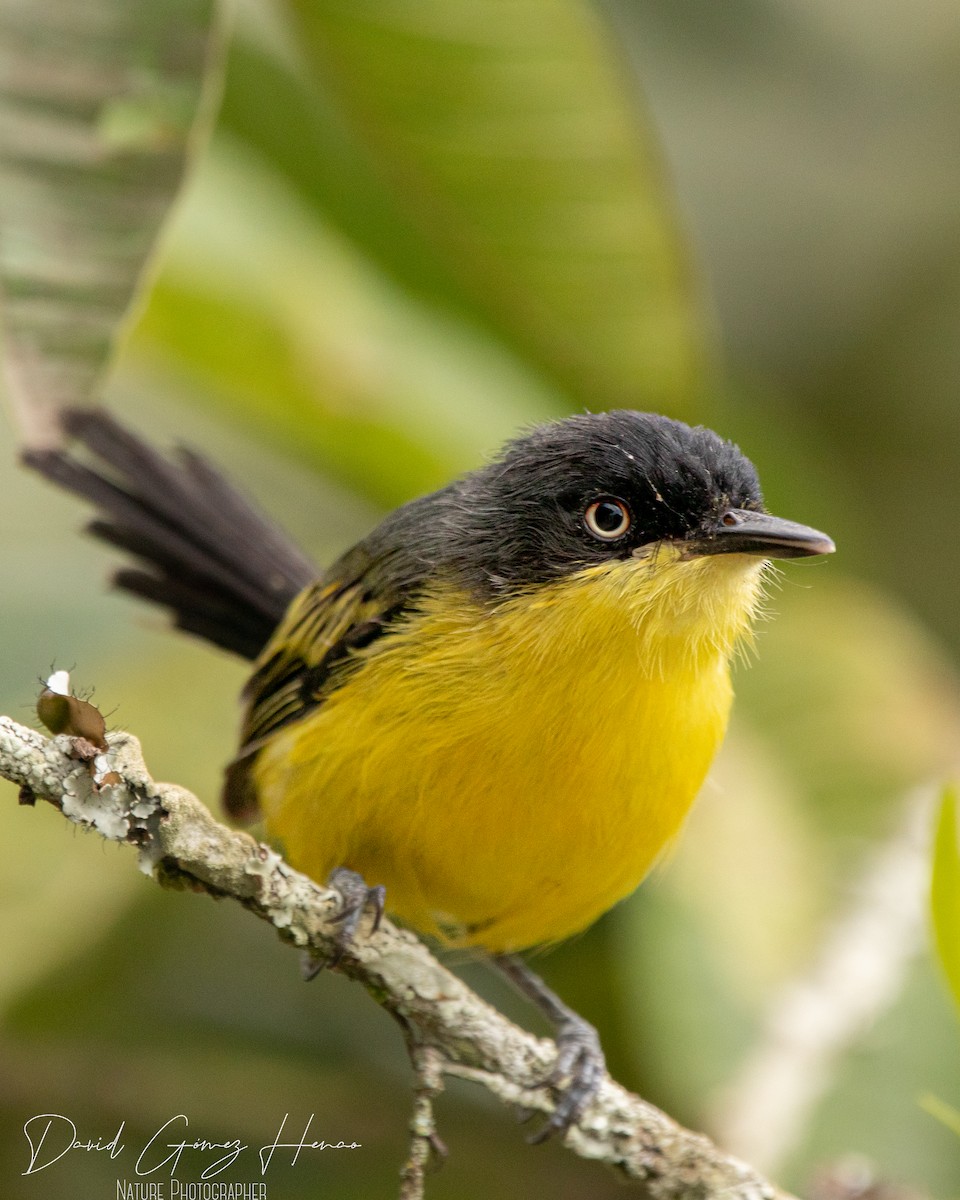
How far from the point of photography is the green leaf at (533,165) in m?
3.93

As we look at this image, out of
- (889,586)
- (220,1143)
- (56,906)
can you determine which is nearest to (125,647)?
(56,906)

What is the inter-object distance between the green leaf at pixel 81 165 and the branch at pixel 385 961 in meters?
1.05

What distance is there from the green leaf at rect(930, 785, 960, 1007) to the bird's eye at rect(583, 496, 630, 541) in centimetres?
96

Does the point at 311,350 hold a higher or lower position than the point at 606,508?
lower

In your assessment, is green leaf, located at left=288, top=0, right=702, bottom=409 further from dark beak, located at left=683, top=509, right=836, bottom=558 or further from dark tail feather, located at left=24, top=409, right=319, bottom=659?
dark beak, located at left=683, top=509, right=836, bottom=558

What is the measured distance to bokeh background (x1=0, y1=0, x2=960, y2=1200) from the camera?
366cm

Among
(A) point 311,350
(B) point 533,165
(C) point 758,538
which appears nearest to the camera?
(C) point 758,538

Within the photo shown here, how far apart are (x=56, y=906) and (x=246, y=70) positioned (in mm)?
2684

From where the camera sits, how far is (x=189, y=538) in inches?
152

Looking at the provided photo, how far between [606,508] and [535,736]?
1.64 ft

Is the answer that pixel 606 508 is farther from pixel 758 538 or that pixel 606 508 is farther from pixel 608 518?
pixel 758 538

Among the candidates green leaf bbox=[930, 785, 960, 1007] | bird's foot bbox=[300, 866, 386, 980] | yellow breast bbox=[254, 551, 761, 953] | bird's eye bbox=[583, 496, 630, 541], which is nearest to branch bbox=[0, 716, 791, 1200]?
bird's foot bbox=[300, 866, 386, 980]

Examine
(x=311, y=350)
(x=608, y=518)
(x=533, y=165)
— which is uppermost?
(x=533, y=165)

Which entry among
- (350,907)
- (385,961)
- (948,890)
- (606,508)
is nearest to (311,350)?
(606,508)
